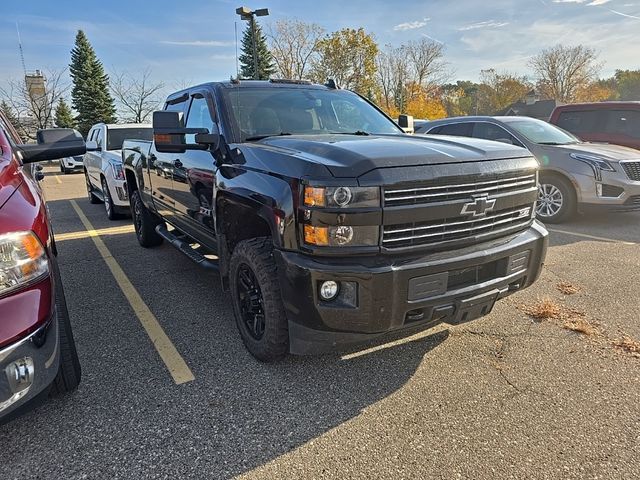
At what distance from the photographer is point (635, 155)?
276 inches

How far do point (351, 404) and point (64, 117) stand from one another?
155 feet

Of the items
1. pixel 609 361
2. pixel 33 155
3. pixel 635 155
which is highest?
pixel 33 155

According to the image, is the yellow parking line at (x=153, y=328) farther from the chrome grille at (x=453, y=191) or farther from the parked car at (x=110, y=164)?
the parked car at (x=110, y=164)

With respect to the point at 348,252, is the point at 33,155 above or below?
above

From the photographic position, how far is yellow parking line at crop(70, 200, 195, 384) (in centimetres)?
298

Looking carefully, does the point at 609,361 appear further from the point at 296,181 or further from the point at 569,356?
the point at 296,181

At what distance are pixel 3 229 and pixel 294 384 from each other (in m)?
1.79

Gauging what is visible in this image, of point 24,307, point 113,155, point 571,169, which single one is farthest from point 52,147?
point 571,169

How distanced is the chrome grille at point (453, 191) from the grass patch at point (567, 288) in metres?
1.83

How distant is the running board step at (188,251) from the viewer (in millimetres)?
3844

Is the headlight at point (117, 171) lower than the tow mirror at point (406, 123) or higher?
lower

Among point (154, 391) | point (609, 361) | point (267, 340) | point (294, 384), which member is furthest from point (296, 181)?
point (609, 361)

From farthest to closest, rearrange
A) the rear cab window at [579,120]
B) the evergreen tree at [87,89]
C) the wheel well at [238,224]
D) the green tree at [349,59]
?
the green tree at [349,59] < the evergreen tree at [87,89] < the rear cab window at [579,120] < the wheel well at [238,224]

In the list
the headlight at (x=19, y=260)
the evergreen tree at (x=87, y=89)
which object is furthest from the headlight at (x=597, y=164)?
the evergreen tree at (x=87, y=89)
